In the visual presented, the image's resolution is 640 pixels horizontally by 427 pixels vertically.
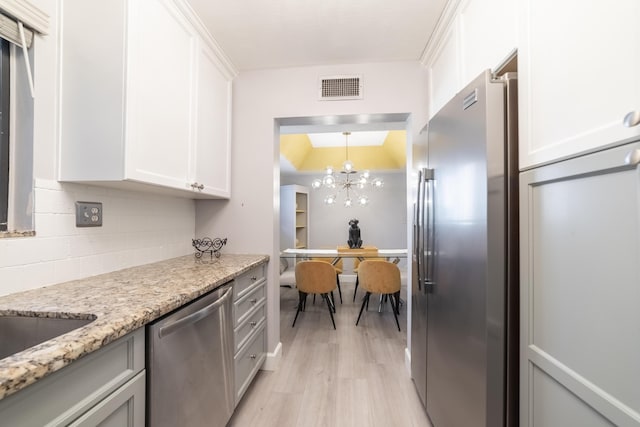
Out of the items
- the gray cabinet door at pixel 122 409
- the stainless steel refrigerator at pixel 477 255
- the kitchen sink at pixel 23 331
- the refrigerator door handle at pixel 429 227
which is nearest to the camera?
the gray cabinet door at pixel 122 409

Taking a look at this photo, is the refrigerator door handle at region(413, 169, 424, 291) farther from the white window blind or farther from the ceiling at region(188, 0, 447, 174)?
the white window blind

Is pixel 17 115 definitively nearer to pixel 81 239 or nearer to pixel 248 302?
pixel 81 239

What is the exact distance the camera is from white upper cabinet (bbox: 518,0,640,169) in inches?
24.1

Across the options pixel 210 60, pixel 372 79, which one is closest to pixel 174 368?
pixel 210 60

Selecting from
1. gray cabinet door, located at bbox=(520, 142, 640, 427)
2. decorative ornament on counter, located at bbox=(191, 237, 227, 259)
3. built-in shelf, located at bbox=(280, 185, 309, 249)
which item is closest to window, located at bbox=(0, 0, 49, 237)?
decorative ornament on counter, located at bbox=(191, 237, 227, 259)

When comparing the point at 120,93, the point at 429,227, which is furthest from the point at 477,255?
the point at 120,93

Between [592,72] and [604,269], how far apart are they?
20.7 inches

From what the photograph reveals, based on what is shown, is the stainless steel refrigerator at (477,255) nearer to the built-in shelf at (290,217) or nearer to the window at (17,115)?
the window at (17,115)

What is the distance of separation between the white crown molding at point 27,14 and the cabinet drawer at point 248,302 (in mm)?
1604

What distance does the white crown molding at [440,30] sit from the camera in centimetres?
152

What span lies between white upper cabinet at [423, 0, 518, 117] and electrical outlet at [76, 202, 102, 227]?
81.7 inches

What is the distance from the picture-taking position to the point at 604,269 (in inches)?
25.6

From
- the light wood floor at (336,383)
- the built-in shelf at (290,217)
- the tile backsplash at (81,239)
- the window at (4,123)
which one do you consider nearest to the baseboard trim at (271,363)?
the light wood floor at (336,383)

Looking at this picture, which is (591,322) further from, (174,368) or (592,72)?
(174,368)
